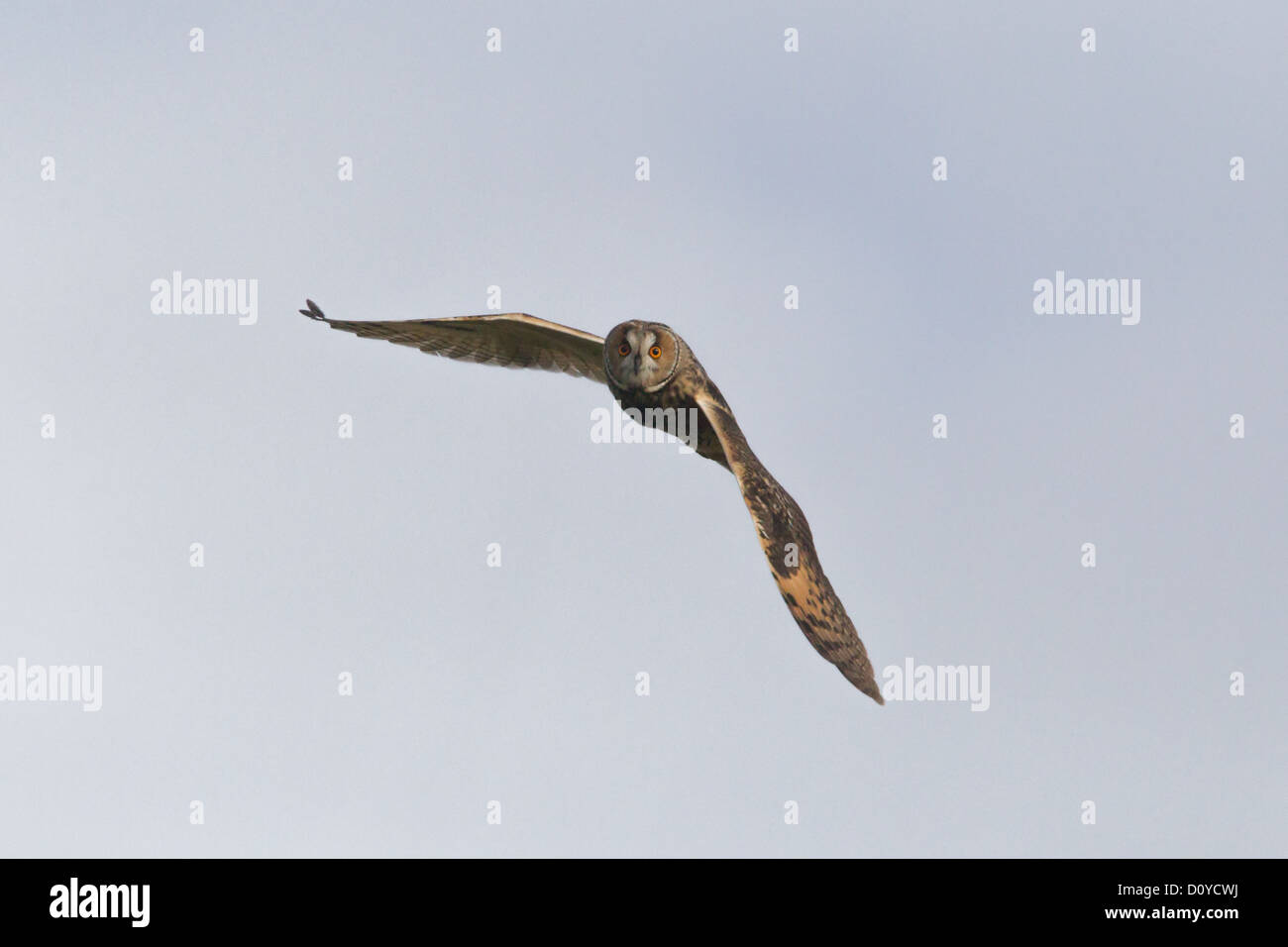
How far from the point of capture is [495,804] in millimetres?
19188

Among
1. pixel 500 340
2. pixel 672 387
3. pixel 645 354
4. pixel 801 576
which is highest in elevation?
pixel 500 340

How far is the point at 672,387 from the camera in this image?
1373 cm

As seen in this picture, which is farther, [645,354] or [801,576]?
[645,354]

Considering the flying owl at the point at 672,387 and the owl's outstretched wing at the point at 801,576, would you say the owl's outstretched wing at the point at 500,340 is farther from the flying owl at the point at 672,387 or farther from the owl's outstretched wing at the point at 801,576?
the owl's outstretched wing at the point at 801,576

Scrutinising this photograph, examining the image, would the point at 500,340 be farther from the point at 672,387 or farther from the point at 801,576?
the point at 801,576

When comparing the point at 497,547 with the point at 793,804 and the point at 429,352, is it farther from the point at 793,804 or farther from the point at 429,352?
the point at 793,804

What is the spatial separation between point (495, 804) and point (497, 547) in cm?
427

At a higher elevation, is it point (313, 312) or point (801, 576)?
point (313, 312)

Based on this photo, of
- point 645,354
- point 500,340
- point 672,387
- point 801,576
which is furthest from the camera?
point 500,340

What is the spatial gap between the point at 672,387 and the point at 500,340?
3768 mm

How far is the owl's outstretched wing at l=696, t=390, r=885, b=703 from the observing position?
10.7m

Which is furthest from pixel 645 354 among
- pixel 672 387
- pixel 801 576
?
pixel 801 576

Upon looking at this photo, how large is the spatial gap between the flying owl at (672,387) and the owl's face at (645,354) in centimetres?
1

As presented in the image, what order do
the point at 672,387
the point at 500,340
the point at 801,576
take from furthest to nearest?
the point at 500,340, the point at 672,387, the point at 801,576
